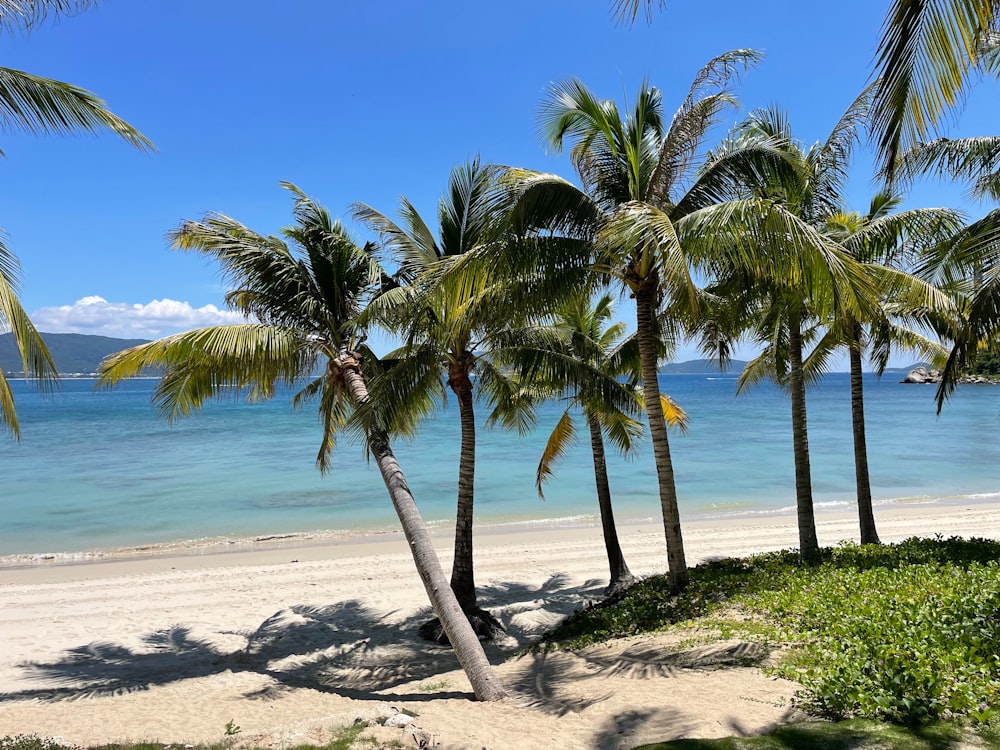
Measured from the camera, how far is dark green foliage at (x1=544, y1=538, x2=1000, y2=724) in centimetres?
415

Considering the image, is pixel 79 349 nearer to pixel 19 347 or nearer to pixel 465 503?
pixel 465 503

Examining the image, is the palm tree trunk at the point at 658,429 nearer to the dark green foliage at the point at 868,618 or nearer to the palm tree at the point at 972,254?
the dark green foliage at the point at 868,618

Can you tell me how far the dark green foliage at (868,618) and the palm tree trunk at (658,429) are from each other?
0.42 meters

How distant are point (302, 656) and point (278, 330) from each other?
4941mm

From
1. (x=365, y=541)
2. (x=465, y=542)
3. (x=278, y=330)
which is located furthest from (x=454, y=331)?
(x=365, y=541)

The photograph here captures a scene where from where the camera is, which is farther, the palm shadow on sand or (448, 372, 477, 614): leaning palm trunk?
(448, 372, 477, 614): leaning palm trunk

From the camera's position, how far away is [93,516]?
2141cm

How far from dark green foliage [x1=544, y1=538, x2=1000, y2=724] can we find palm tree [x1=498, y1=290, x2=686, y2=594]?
236 centimetres

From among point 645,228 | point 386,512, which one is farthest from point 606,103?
point 386,512

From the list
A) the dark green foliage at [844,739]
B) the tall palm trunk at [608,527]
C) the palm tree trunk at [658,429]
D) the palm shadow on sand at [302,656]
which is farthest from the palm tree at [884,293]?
the palm shadow on sand at [302,656]

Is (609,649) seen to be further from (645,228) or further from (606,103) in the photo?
(606,103)

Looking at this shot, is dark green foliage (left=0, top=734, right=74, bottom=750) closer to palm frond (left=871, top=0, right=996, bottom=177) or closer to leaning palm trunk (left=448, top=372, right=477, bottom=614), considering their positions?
leaning palm trunk (left=448, top=372, right=477, bottom=614)

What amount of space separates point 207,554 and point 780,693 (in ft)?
51.8

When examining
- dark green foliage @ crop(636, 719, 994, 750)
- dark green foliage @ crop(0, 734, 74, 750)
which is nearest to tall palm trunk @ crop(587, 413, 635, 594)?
dark green foliage @ crop(636, 719, 994, 750)
